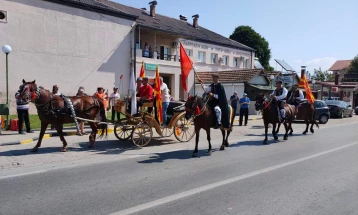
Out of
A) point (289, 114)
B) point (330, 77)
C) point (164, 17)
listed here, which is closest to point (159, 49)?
point (164, 17)

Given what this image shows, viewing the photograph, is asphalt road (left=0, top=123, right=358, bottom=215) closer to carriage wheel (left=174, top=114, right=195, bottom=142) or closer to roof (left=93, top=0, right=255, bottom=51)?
carriage wheel (left=174, top=114, right=195, bottom=142)

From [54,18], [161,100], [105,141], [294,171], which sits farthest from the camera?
[54,18]

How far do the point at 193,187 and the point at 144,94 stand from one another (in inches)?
217

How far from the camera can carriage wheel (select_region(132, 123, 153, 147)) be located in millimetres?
10297

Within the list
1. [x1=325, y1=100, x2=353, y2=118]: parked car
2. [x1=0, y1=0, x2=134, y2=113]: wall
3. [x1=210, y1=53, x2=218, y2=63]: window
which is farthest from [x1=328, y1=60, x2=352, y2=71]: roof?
[x1=0, y1=0, x2=134, y2=113]: wall

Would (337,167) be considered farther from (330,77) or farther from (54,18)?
(330,77)

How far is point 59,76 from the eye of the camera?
73.6 feet

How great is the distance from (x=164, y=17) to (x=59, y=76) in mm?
17881

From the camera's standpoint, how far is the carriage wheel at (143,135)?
10297mm

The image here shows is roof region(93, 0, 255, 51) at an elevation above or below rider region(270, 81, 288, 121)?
above

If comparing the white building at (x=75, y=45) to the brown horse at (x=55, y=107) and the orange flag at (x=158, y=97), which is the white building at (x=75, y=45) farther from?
the orange flag at (x=158, y=97)

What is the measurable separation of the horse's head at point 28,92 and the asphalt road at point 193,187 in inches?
107

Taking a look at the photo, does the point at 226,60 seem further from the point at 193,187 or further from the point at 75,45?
the point at 193,187

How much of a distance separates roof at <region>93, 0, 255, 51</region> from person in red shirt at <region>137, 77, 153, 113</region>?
675 inches
